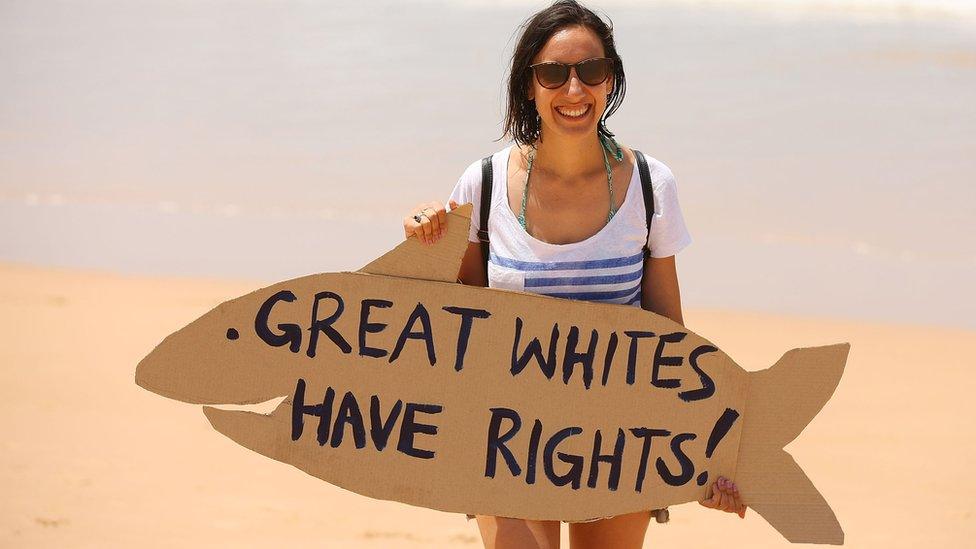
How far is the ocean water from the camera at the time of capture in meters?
9.70

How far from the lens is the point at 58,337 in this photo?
7.61 m

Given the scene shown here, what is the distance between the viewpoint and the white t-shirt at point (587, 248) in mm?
3000

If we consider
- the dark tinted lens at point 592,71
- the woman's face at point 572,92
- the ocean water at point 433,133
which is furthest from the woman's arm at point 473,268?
the ocean water at point 433,133

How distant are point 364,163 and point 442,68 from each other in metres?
2.83

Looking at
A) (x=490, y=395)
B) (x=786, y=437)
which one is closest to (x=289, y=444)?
(x=490, y=395)

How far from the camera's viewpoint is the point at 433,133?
12953 millimetres

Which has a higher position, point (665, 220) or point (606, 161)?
point (606, 161)

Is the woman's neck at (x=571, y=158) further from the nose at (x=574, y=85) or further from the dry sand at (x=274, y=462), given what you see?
the dry sand at (x=274, y=462)

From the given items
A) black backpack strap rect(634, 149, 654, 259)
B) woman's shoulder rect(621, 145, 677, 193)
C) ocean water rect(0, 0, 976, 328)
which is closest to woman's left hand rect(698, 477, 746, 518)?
black backpack strap rect(634, 149, 654, 259)

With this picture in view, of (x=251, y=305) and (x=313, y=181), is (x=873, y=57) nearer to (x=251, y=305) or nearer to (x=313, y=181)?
(x=313, y=181)

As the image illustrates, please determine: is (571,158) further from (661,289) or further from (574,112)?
(661,289)

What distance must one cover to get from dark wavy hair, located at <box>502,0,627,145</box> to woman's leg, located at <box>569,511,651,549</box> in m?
0.97

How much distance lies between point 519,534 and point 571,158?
0.93 m

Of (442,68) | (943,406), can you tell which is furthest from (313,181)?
→ (943,406)
